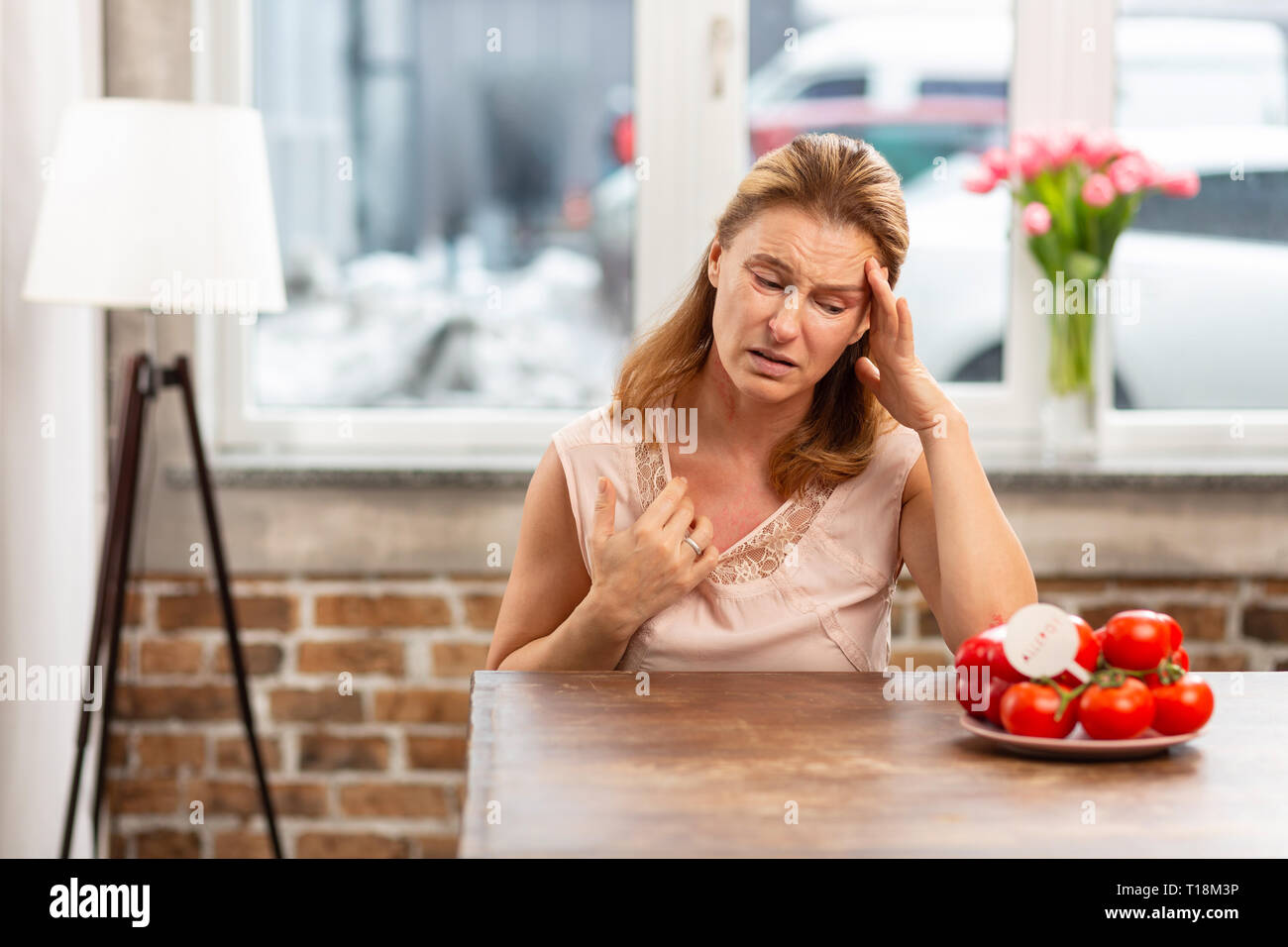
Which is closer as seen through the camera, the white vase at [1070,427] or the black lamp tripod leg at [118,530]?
the black lamp tripod leg at [118,530]

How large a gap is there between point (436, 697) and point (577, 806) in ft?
5.52

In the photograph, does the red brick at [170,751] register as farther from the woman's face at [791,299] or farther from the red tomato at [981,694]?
the red tomato at [981,694]

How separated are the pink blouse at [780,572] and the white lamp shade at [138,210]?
0.74 meters

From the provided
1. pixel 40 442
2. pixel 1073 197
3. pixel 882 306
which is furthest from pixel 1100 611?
pixel 40 442

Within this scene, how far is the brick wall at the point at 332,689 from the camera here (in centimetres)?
264

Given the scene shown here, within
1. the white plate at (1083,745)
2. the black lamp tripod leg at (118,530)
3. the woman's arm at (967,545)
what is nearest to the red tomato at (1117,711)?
the white plate at (1083,745)

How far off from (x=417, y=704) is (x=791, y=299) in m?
1.42

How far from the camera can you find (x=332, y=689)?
265cm

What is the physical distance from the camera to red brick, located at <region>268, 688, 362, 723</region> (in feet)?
8.70

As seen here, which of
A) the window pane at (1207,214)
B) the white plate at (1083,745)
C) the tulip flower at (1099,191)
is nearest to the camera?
the white plate at (1083,745)

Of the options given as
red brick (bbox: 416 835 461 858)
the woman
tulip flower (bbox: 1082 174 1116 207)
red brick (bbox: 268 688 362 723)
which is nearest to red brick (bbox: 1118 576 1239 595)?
tulip flower (bbox: 1082 174 1116 207)

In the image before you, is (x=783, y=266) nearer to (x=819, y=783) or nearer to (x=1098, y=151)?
(x=819, y=783)

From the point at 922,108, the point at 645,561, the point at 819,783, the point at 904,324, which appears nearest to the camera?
the point at 819,783
